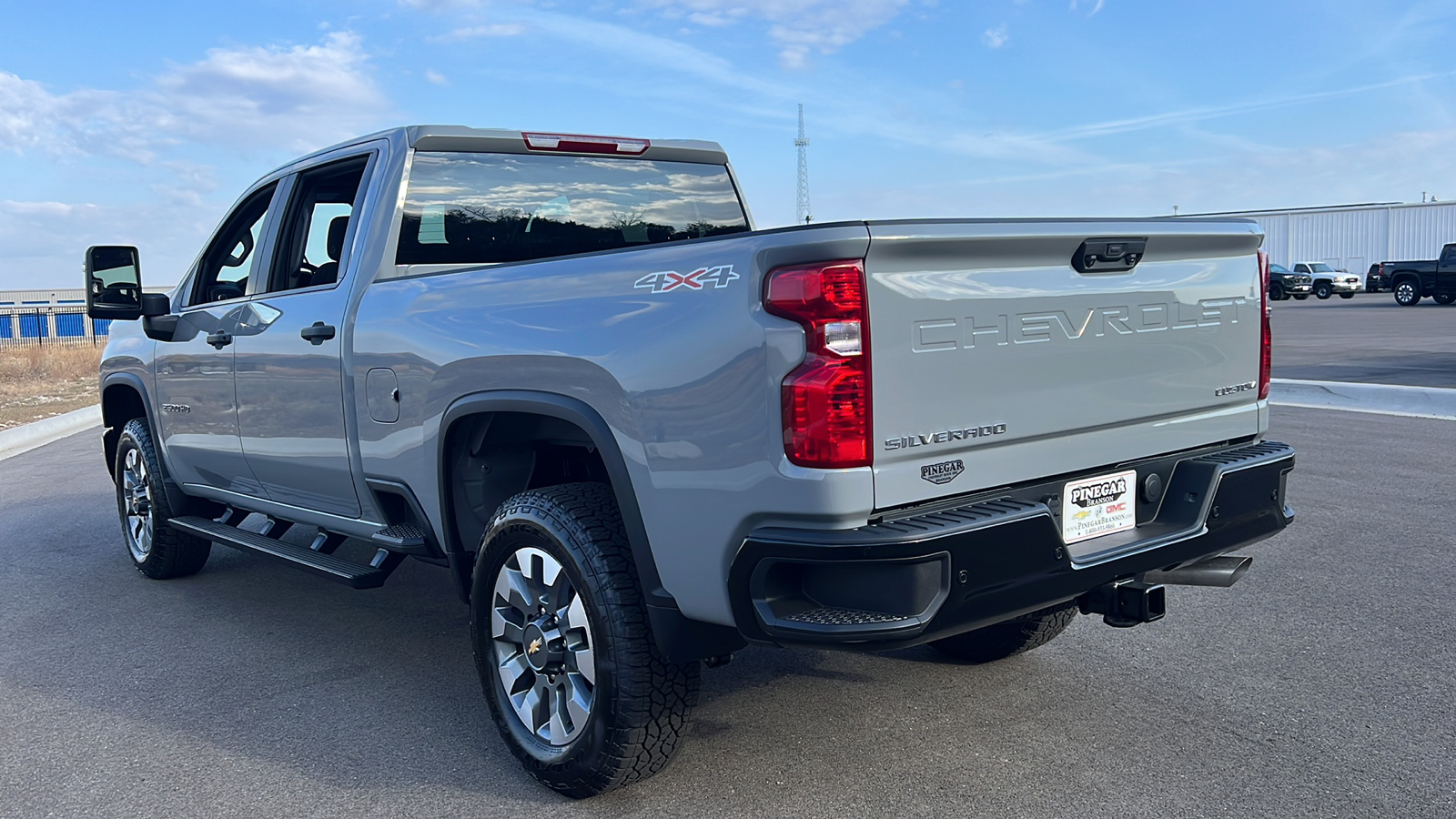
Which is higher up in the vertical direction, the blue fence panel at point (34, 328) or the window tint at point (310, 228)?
the window tint at point (310, 228)

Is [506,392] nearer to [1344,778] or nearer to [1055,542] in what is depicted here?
[1055,542]

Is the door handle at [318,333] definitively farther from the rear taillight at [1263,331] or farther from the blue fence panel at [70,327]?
the blue fence panel at [70,327]

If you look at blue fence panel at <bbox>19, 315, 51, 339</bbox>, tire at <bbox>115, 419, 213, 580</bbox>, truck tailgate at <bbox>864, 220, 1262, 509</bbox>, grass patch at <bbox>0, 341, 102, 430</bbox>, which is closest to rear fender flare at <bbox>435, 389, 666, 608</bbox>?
truck tailgate at <bbox>864, 220, 1262, 509</bbox>

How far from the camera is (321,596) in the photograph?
232 inches

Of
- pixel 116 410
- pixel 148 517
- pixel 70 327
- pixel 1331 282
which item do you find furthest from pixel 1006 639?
pixel 1331 282

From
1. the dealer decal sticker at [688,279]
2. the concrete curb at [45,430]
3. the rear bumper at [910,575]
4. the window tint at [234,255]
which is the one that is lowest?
the concrete curb at [45,430]

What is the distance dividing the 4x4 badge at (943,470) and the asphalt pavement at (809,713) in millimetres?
981

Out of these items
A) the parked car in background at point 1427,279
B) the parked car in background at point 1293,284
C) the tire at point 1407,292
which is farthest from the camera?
the parked car in background at point 1293,284

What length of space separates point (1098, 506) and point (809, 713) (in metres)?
1.30

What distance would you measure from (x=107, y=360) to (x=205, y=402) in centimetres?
150

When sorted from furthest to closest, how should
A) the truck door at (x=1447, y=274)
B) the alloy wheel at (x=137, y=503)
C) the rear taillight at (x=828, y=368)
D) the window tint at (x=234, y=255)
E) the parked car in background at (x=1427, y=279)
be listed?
the parked car in background at (x=1427, y=279), the truck door at (x=1447, y=274), the alloy wheel at (x=137, y=503), the window tint at (x=234, y=255), the rear taillight at (x=828, y=368)

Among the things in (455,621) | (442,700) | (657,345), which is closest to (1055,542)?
(657,345)

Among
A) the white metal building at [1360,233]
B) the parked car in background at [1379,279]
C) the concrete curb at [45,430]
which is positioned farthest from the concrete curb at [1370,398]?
the white metal building at [1360,233]

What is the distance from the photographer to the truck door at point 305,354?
4.50m
